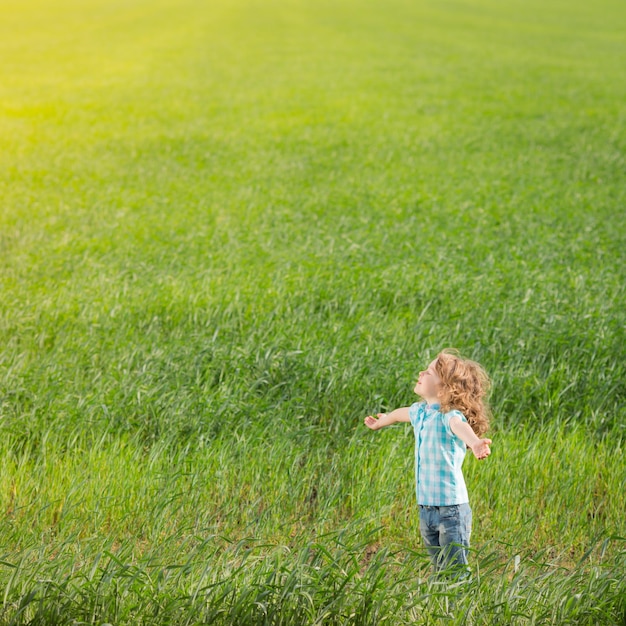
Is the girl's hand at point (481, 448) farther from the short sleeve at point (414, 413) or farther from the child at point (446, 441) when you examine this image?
the short sleeve at point (414, 413)

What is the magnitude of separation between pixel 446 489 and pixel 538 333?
339 cm

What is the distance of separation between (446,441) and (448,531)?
0.43 m

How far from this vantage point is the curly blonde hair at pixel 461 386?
3.19 m

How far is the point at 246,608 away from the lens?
9.55 ft

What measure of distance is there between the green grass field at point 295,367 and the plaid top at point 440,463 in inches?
11.4

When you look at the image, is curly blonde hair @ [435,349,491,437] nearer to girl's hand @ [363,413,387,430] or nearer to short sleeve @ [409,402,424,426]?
short sleeve @ [409,402,424,426]

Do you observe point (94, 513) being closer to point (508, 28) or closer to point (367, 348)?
point (367, 348)

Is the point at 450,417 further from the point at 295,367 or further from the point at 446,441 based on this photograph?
the point at 295,367

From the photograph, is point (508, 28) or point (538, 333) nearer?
point (538, 333)

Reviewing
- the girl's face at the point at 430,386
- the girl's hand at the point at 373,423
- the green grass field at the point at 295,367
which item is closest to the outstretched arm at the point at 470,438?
the girl's face at the point at 430,386

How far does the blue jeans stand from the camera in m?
3.25

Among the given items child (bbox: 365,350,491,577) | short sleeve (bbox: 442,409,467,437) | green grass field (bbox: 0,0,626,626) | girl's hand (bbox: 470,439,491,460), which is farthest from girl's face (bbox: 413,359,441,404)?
green grass field (bbox: 0,0,626,626)

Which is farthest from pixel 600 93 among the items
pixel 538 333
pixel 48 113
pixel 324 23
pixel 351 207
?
pixel 324 23

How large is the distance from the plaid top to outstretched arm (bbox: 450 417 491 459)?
3.1 inches
